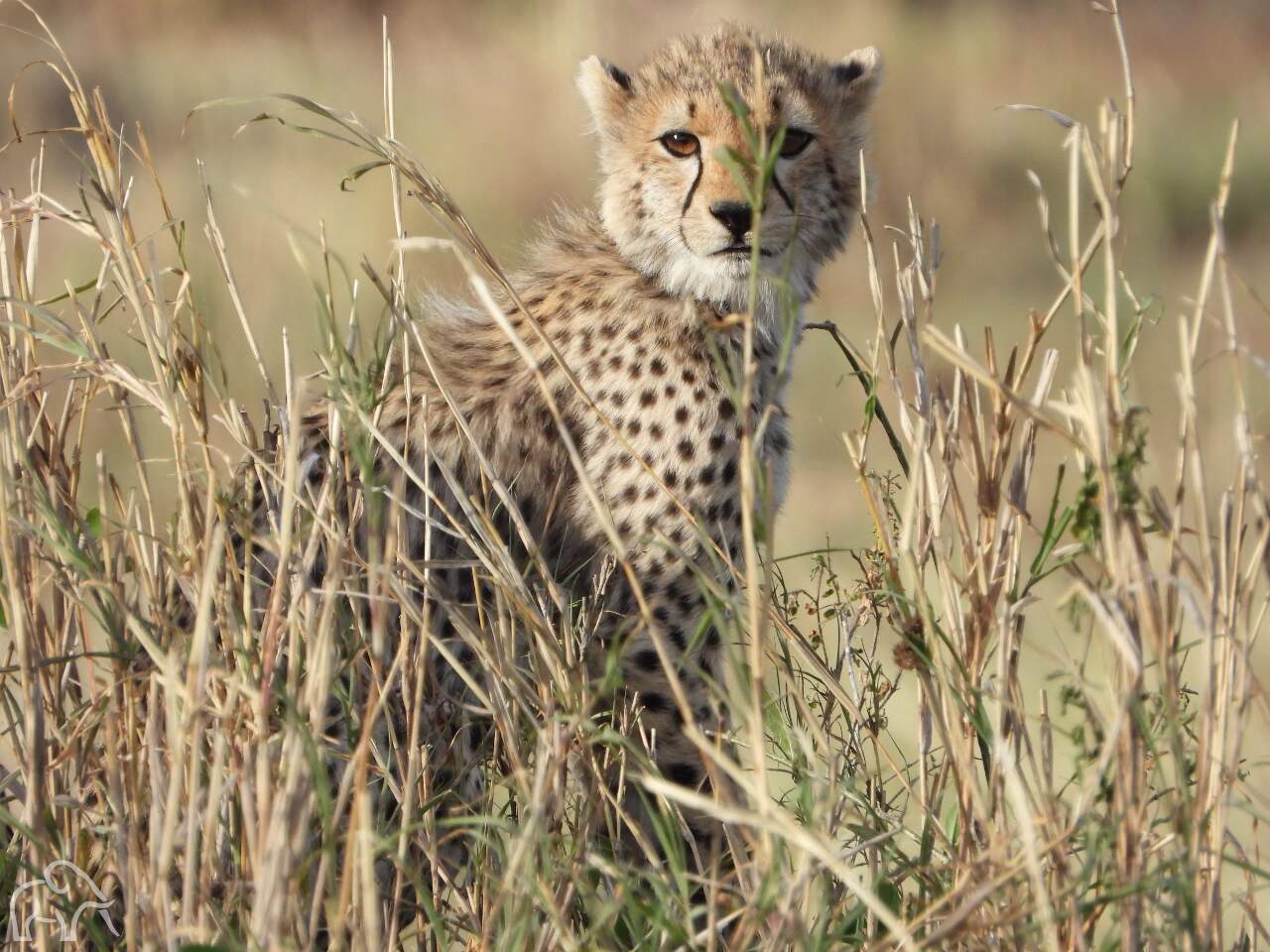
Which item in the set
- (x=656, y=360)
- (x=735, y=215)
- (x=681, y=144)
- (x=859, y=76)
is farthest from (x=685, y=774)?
(x=859, y=76)

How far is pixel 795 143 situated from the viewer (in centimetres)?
277

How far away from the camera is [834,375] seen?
20.9ft

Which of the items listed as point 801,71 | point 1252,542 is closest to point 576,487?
point 801,71

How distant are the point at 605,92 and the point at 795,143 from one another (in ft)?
1.45

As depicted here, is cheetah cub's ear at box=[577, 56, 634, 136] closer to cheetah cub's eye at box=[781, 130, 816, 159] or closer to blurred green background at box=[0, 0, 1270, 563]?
cheetah cub's eye at box=[781, 130, 816, 159]

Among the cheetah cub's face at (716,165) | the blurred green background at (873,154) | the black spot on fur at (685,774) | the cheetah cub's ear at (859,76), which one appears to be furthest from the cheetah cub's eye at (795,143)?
the blurred green background at (873,154)

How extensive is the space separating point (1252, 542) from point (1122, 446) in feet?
5.01

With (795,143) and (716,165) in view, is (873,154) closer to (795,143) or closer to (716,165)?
(795,143)

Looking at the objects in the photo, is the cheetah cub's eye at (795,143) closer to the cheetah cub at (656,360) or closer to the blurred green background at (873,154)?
the cheetah cub at (656,360)

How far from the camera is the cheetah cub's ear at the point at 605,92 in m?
2.99

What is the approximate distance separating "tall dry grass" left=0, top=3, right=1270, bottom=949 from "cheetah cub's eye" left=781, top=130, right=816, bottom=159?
594 mm

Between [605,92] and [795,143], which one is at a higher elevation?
[605,92]

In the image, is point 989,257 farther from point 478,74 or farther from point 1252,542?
point 1252,542

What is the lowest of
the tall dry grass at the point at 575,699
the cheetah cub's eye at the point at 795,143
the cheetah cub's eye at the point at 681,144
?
the tall dry grass at the point at 575,699
